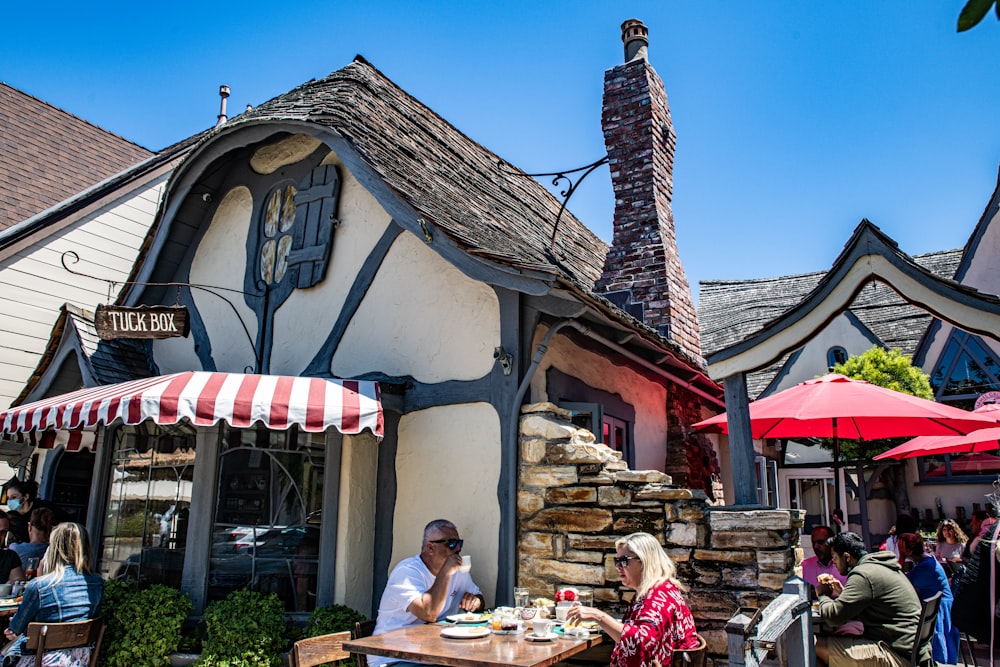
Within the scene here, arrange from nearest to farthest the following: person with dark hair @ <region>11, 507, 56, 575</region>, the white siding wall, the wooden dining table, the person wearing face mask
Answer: the wooden dining table, person with dark hair @ <region>11, 507, 56, 575</region>, the person wearing face mask, the white siding wall

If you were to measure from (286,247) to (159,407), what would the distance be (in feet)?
9.23

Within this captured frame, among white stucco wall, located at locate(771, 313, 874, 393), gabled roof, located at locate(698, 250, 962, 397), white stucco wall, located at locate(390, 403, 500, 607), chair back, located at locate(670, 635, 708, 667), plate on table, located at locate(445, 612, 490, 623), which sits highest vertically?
gabled roof, located at locate(698, 250, 962, 397)

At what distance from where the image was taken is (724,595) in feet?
15.3

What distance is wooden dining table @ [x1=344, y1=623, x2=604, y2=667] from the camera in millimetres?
3629

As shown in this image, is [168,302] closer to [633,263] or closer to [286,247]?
[286,247]

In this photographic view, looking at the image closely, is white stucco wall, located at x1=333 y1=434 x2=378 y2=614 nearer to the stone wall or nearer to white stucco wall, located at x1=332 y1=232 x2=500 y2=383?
white stucco wall, located at x1=332 y1=232 x2=500 y2=383

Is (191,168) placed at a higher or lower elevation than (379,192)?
higher

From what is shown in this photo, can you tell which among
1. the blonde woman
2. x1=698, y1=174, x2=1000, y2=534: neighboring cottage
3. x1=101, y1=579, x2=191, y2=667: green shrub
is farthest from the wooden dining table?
x1=698, y1=174, x2=1000, y2=534: neighboring cottage

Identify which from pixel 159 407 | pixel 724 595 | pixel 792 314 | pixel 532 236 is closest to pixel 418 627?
pixel 724 595

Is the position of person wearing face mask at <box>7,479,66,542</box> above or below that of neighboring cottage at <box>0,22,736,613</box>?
below

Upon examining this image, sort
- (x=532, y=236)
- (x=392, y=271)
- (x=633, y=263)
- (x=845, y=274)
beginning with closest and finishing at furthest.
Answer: (x=845, y=274)
(x=392, y=271)
(x=532, y=236)
(x=633, y=263)

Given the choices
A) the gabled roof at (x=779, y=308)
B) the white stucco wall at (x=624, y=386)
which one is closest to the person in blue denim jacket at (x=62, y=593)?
the white stucco wall at (x=624, y=386)

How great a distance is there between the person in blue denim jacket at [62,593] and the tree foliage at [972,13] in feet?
18.9

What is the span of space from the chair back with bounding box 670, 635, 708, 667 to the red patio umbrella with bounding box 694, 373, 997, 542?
7.10 ft
